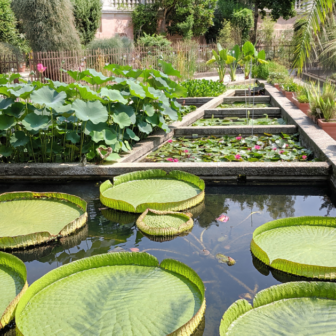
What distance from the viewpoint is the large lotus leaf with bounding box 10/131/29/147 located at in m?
3.61

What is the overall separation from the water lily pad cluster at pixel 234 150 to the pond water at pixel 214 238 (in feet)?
2.27

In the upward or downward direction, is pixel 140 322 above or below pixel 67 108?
below

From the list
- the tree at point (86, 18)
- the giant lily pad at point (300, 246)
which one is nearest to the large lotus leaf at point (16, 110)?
the giant lily pad at point (300, 246)

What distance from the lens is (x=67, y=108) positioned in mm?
3359

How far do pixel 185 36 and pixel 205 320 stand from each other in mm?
22508

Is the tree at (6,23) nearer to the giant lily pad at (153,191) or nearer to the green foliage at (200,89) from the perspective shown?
the green foliage at (200,89)

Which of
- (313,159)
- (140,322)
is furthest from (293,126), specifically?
(140,322)

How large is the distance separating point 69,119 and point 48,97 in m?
0.39

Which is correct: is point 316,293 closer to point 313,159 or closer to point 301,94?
point 313,159

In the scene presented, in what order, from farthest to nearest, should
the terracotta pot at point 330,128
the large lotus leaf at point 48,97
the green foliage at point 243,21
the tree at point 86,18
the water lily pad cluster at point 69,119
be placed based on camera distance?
the green foliage at point 243,21 < the tree at point 86,18 < the terracotta pot at point 330,128 < the water lily pad cluster at point 69,119 < the large lotus leaf at point 48,97

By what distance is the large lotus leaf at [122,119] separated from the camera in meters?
3.76

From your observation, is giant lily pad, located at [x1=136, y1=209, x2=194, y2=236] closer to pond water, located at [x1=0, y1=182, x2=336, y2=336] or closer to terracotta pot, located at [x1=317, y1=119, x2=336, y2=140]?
pond water, located at [x1=0, y1=182, x2=336, y2=336]

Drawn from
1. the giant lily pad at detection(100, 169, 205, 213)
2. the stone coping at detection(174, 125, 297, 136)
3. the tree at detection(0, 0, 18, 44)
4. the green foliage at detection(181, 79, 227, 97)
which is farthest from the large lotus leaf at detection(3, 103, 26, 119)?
the tree at detection(0, 0, 18, 44)

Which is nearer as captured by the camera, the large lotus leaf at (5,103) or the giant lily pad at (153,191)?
the giant lily pad at (153,191)
